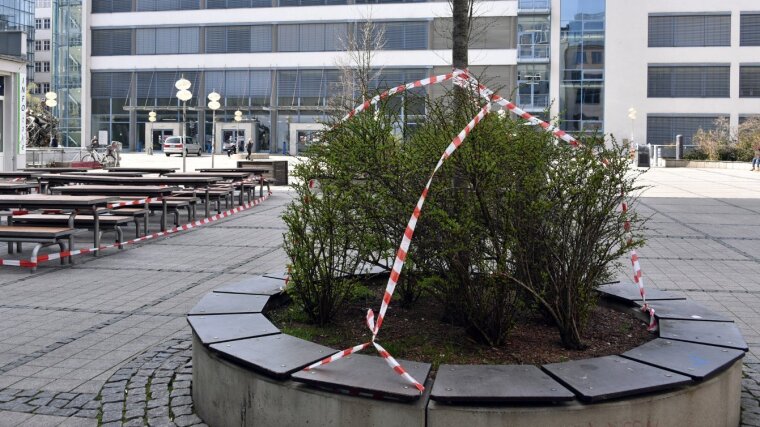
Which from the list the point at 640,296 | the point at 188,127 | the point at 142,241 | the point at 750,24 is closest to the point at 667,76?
the point at 750,24

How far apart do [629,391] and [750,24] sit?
65261 millimetres

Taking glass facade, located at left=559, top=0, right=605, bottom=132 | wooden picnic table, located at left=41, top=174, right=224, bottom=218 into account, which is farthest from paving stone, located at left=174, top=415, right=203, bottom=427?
glass facade, located at left=559, top=0, right=605, bottom=132

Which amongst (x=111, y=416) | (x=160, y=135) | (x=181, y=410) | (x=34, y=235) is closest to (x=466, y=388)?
(x=181, y=410)

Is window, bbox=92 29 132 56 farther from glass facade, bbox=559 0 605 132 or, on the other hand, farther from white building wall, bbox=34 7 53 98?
glass facade, bbox=559 0 605 132

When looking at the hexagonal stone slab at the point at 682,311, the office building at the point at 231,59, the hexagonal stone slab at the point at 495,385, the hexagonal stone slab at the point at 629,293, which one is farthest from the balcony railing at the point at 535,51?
the hexagonal stone slab at the point at 495,385

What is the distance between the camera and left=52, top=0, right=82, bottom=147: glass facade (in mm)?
71125

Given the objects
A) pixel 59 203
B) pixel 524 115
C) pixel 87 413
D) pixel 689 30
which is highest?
pixel 689 30

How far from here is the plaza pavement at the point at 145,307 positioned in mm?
4930

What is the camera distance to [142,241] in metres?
13.2

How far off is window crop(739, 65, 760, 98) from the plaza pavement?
50.2 metres

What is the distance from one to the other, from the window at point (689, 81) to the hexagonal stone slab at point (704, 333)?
6098cm

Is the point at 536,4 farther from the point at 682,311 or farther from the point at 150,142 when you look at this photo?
the point at 682,311

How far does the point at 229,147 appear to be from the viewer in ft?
225

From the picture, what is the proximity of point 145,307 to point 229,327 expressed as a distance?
10.2 ft
